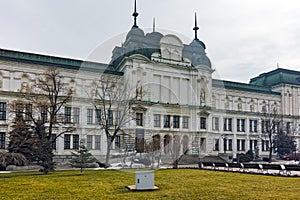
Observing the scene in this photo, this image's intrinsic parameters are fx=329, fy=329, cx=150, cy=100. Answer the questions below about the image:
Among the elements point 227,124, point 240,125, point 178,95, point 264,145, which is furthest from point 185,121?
point 264,145

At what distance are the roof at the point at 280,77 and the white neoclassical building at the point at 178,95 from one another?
0.70 ft

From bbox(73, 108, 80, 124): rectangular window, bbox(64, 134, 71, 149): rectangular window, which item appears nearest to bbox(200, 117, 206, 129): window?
bbox(73, 108, 80, 124): rectangular window

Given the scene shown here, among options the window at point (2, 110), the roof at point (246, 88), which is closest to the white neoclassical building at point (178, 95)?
the window at point (2, 110)

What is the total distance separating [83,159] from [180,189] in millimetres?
12024

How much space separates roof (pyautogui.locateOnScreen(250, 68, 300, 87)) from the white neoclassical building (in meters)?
0.21

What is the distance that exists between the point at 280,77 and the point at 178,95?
5163 cm

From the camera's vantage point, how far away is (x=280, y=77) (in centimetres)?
6869

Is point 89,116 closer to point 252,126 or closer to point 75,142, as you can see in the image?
point 75,142

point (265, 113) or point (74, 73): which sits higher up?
point (74, 73)

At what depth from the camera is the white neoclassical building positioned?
28.8 metres

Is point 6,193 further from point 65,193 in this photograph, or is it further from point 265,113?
point 265,113

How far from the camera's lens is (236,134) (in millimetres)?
61188

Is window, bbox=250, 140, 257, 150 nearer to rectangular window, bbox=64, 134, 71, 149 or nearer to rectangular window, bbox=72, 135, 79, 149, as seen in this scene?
rectangular window, bbox=72, 135, 79, 149

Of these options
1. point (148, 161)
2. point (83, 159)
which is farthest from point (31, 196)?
point (83, 159)
